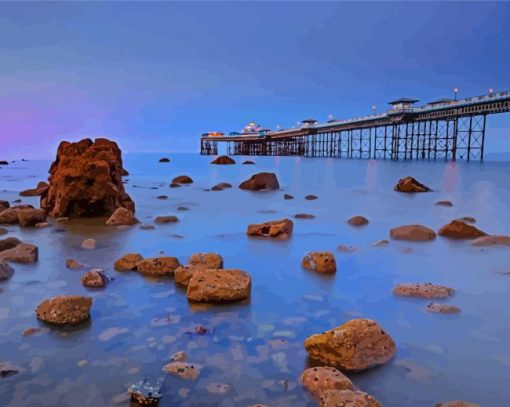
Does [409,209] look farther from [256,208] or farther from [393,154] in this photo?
[393,154]

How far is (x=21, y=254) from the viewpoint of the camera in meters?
7.02

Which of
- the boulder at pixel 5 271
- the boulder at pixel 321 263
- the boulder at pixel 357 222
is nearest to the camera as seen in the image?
the boulder at pixel 5 271

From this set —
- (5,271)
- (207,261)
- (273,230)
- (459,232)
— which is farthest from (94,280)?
(459,232)

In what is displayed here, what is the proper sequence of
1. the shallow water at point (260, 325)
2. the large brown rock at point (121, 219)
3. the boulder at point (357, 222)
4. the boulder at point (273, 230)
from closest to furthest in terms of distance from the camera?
the shallow water at point (260, 325) → the boulder at point (273, 230) → the large brown rock at point (121, 219) → the boulder at point (357, 222)

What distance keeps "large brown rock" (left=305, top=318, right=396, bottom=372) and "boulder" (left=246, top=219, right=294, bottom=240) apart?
217 inches

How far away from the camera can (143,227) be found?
10.6 m

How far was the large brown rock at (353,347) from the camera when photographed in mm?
3705

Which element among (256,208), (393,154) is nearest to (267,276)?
(256,208)

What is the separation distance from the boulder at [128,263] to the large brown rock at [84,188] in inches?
237

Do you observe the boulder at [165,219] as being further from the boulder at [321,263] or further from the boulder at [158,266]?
the boulder at [321,263]

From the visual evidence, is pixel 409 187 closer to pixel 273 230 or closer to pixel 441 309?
pixel 273 230

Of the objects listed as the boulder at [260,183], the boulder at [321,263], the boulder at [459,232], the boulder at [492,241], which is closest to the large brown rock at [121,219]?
the boulder at [321,263]

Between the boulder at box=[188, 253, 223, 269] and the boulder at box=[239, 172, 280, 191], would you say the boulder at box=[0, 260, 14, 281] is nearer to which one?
the boulder at box=[188, 253, 223, 269]

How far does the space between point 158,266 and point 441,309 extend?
364 cm
